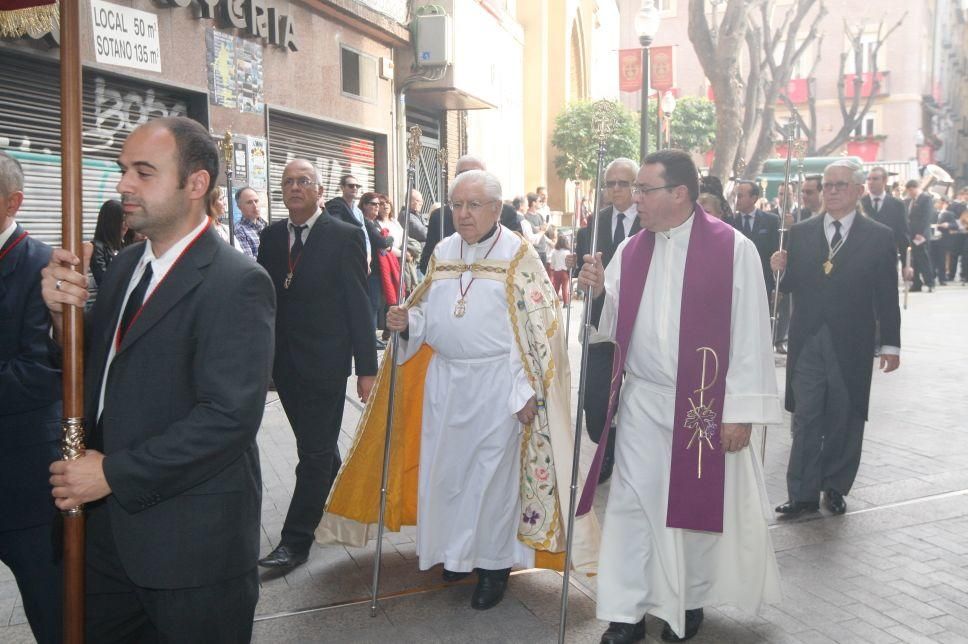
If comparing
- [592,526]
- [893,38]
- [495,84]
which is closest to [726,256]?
[592,526]

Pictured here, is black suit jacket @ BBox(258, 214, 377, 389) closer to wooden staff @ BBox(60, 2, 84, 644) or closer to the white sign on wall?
wooden staff @ BBox(60, 2, 84, 644)

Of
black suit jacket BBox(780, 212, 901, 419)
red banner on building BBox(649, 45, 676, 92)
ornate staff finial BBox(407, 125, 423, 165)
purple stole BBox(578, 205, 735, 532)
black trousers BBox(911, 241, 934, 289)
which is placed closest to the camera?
purple stole BBox(578, 205, 735, 532)

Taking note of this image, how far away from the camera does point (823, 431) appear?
582 centimetres

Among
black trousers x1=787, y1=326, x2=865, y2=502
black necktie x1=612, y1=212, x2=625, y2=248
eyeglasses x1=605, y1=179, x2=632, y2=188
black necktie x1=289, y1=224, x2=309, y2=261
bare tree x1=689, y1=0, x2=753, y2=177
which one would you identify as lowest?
black trousers x1=787, y1=326, x2=865, y2=502

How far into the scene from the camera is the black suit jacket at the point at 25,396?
Result: 10.3ft

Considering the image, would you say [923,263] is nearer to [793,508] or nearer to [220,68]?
[220,68]

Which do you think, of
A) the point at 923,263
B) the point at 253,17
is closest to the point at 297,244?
the point at 253,17

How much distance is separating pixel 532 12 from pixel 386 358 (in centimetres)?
2662

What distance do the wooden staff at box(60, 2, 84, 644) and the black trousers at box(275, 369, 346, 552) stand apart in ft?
8.20

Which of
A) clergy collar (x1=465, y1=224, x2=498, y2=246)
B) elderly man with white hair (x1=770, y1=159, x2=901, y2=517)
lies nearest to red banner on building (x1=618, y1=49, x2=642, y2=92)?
elderly man with white hair (x1=770, y1=159, x2=901, y2=517)

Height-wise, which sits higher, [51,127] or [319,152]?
[319,152]

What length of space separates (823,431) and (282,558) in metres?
3.23

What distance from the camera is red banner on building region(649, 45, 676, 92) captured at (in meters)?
24.5

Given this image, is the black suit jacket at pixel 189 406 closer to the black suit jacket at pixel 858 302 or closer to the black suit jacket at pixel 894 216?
the black suit jacket at pixel 858 302
